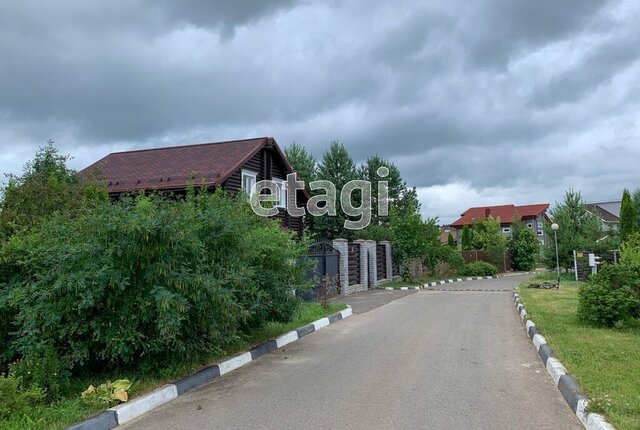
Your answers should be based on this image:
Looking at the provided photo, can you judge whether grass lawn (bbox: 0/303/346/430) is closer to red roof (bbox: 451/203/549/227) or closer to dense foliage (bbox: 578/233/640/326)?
dense foliage (bbox: 578/233/640/326)

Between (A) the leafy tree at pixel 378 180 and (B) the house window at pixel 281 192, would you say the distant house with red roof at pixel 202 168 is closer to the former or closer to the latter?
(B) the house window at pixel 281 192

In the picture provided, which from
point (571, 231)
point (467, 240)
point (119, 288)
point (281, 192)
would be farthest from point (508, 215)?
point (119, 288)

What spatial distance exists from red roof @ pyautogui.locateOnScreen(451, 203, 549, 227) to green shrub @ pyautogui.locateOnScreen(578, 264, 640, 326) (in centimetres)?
6227

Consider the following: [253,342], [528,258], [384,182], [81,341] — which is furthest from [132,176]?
[528,258]

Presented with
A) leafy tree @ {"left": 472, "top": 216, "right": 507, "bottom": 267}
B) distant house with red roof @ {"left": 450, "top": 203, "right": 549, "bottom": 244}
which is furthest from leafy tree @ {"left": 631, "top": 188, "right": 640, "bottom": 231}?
distant house with red roof @ {"left": 450, "top": 203, "right": 549, "bottom": 244}

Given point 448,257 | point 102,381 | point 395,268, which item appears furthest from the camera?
point 448,257

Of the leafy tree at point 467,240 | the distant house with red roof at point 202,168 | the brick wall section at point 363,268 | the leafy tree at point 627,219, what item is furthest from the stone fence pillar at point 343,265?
the leafy tree at point 467,240

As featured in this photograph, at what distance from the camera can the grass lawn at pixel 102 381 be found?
4.64 meters

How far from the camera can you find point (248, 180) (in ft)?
74.7

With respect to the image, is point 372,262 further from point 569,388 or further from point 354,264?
point 569,388

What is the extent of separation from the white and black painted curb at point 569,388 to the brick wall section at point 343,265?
410 inches

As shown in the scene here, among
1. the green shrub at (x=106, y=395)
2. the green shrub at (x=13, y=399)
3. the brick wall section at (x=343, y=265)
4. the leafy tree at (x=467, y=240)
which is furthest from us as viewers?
the leafy tree at (x=467, y=240)

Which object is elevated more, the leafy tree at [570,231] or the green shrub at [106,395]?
the leafy tree at [570,231]

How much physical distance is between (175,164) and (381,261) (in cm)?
1041
